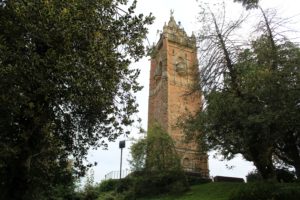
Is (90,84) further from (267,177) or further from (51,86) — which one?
(267,177)

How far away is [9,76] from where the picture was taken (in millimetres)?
11820

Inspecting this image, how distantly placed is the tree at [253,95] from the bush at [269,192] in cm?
198

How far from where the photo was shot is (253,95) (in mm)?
Answer: 18562

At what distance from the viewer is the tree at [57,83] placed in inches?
482

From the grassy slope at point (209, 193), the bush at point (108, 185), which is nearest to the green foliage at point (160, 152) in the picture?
the grassy slope at point (209, 193)

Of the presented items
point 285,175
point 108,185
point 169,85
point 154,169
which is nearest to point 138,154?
point 154,169

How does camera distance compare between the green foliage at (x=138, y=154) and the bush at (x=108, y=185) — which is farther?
the bush at (x=108, y=185)

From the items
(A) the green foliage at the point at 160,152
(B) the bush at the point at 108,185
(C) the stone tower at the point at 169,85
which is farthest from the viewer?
(C) the stone tower at the point at 169,85

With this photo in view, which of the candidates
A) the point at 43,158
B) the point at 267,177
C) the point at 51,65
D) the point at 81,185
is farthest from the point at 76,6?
the point at 81,185

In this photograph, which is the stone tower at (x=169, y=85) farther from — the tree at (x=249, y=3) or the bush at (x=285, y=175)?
the tree at (x=249, y=3)

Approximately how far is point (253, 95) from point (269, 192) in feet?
14.5

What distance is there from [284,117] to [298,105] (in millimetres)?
1048

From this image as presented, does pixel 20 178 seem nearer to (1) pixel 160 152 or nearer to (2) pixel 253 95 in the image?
(2) pixel 253 95

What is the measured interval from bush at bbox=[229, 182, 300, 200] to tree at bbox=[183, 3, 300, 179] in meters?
1.98
